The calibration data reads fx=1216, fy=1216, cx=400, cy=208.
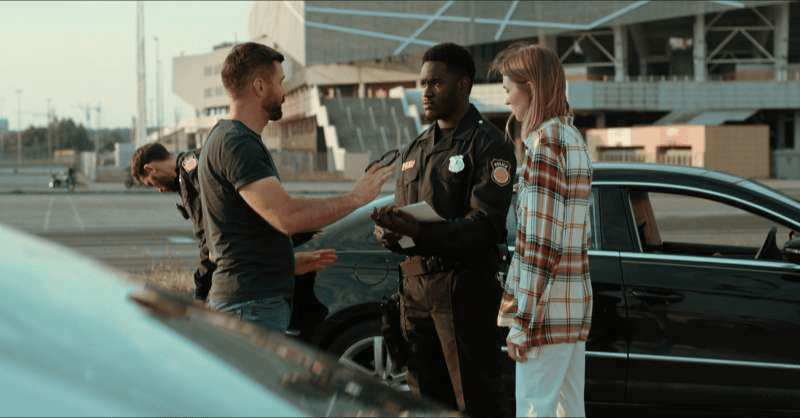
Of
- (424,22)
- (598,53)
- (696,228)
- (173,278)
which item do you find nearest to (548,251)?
(173,278)

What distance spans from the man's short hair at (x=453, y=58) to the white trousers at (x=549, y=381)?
1.19 meters

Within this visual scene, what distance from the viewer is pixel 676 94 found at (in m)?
72.6

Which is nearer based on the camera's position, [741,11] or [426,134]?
[426,134]

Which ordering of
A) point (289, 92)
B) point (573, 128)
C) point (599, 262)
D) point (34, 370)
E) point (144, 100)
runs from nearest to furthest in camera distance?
point (34, 370), point (573, 128), point (599, 262), point (144, 100), point (289, 92)

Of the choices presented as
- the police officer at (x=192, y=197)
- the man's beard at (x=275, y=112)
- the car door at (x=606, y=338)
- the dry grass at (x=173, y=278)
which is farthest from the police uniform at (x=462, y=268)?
the dry grass at (x=173, y=278)

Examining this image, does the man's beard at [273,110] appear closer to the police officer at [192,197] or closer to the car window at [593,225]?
the police officer at [192,197]

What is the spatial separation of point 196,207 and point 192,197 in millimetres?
51

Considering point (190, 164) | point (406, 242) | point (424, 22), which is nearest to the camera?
point (406, 242)

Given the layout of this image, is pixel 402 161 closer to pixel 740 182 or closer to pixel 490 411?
pixel 490 411

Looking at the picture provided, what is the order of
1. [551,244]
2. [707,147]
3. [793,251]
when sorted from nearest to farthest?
[551,244] < [793,251] < [707,147]

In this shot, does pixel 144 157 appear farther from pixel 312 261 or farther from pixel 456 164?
pixel 456 164

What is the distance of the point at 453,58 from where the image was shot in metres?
4.90

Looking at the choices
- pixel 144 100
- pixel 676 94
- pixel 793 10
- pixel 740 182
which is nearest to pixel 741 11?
pixel 793 10

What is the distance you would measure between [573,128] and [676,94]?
70.3 metres
